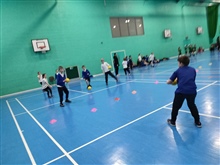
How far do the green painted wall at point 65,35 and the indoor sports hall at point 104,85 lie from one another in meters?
0.07

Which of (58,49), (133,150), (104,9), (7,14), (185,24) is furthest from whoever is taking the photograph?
(185,24)

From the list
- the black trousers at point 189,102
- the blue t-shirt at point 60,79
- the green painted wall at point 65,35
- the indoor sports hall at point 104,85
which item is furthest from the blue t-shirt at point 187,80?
the green painted wall at point 65,35

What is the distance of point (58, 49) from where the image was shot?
48.6 feet

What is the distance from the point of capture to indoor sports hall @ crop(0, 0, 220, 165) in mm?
3391

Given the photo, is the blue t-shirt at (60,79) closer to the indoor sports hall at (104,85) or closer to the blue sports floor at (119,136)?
the indoor sports hall at (104,85)

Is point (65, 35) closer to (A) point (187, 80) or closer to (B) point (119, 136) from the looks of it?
(B) point (119, 136)

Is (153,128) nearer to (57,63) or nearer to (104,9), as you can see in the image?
(57,63)

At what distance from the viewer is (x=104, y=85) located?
429 inches

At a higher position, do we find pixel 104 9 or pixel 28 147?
pixel 104 9

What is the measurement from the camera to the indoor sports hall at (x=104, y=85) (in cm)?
339

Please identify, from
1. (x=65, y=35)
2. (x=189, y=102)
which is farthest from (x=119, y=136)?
(x=65, y=35)

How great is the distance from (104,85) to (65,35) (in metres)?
6.97

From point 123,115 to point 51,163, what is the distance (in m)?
2.42

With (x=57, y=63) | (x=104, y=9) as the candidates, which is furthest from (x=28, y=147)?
(x=104, y=9)
